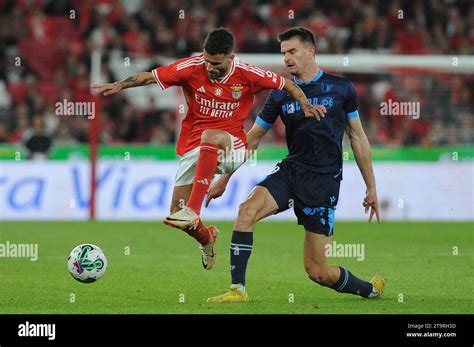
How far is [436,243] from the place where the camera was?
14.9 m

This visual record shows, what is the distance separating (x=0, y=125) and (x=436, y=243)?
31.9 feet

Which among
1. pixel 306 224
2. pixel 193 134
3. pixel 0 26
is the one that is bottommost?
pixel 306 224

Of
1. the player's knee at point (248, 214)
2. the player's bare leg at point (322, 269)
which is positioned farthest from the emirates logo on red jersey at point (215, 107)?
the player's bare leg at point (322, 269)

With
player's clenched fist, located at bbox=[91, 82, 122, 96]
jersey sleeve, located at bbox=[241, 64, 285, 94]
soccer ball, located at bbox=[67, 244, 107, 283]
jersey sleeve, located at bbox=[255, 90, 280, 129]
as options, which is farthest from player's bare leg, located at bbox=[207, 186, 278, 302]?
player's clenched fist, located at bbox=[91, 82, 122, 96]

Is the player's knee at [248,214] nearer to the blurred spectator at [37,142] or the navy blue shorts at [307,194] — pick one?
the navy blue shorts at [307,194]

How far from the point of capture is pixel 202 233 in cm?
924

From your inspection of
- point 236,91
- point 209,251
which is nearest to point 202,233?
point 209,251

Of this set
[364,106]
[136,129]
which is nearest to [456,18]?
[364,106]

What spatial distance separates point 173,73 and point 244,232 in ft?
4.87

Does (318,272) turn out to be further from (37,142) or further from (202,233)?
(37,142)

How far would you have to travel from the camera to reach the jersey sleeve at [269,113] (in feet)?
29.7

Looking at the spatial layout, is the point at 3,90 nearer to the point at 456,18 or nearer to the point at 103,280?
the point at 456,18

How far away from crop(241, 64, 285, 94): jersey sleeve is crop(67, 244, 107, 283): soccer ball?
6.56 feet

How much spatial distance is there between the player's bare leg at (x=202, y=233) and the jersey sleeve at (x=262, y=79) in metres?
1.17
